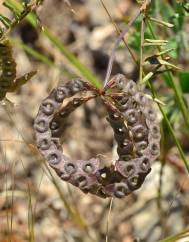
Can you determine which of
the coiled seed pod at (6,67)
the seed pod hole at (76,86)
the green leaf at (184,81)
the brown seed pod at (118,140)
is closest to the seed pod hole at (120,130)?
the brown seed pod at (118,140)

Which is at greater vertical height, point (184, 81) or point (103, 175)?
point (103, 175)

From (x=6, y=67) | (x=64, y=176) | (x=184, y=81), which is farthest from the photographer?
(x=184, y=81)

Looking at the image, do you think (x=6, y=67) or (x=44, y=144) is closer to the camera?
(x=44, y=144)

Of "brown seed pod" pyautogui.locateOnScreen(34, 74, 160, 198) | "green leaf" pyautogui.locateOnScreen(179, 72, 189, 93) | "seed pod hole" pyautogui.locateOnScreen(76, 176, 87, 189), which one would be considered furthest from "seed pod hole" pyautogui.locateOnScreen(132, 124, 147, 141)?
"green leaf" pyautogui.locateOnScreen(179, 72, 189, 93)

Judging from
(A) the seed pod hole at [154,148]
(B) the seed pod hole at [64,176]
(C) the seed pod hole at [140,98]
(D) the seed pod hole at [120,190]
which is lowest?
(D) the seed pod hole at [120,190]

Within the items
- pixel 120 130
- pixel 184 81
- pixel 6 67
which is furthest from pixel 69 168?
pixel 184 81

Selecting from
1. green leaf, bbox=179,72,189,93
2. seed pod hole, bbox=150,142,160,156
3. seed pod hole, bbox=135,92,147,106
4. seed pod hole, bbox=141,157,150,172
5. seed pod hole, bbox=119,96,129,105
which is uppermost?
seed pod hole, bbox=119,96,129,105

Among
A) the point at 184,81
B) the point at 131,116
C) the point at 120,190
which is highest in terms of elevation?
the point at 131,116

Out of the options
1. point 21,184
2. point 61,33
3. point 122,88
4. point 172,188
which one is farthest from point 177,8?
point 61,33

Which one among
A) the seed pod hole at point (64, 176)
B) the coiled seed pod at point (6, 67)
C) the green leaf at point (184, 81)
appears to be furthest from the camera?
the green leaf at point (184, 81)

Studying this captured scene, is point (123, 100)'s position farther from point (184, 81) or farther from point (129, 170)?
point (184, 81)

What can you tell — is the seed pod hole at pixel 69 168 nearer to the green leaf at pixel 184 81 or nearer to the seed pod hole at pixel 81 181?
the seed pod hole at pixel 81 181

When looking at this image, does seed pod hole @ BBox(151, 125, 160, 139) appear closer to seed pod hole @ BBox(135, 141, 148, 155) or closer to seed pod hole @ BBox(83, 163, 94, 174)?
seed pod hole @ BBox(135, 141, 148, 155)
